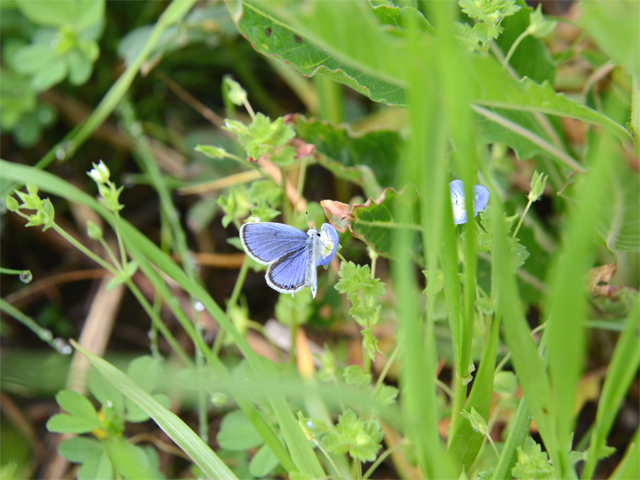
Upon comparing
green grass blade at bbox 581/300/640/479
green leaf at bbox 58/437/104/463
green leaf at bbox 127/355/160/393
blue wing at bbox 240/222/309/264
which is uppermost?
green grass blade at bbox 581/300/640/479

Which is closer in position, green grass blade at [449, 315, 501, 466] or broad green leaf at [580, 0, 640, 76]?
broad green leaf at [580, 0, 640, 76]

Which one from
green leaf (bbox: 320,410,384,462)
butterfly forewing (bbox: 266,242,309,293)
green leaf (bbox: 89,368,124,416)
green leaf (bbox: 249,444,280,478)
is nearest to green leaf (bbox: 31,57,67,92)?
green leaf (bbox: 89,368,124,416)

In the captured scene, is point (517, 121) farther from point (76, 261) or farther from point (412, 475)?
point (76, 261)

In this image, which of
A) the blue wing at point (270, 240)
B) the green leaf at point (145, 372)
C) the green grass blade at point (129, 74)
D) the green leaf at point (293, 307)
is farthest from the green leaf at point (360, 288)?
the green grass blade at point (129, 74)

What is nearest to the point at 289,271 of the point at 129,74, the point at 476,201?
the point at 476,201

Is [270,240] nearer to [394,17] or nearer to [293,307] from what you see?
[293,307]

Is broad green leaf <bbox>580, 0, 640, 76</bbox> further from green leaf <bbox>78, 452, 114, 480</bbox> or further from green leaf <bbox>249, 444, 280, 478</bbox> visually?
green leaf <bbox>78, 452, 114, 480</bbox>

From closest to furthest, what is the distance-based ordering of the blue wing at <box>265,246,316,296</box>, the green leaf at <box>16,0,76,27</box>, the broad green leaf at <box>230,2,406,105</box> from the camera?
the blue wing at <box>265,246,316,296</box>, the broad green leaf at <box>230,2,406,105</box>, the green leaf at <box>16,0,76,27</box>
